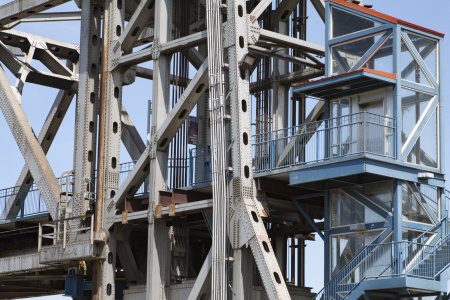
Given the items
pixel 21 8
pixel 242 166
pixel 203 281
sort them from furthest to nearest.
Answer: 1. pixel 21 8
2. pixel 203 281
3. pixel 242 166

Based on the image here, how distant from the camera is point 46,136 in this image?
191ft

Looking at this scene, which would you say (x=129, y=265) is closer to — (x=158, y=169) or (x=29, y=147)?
(x=158, y=169)

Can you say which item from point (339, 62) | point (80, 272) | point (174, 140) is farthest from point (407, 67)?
point (80, 272)

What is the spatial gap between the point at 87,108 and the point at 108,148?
233cm

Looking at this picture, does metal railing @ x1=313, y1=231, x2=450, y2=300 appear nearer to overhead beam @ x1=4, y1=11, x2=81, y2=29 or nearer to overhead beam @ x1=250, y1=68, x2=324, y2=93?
overhead beam @ x1=250, y1=68, x2=324, y2=93

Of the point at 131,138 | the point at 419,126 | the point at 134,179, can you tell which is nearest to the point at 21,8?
the point at 131,138

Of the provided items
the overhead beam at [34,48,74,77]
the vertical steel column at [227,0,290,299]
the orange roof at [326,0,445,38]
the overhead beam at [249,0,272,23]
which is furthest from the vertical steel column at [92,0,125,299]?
the orange roof at [326,0,445,38]

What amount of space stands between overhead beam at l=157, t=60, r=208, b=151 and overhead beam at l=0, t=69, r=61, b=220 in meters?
6.49

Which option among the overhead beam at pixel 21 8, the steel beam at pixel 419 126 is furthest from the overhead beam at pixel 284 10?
the steel beam at pixel 419 126

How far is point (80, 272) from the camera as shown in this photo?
4941 cm

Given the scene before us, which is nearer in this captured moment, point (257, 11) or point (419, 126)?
point (419, 126)

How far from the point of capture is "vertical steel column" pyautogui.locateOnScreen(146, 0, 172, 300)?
46344mm

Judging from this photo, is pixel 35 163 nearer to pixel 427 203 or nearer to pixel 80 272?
pixel 80 272

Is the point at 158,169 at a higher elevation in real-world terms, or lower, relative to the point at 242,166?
higher
